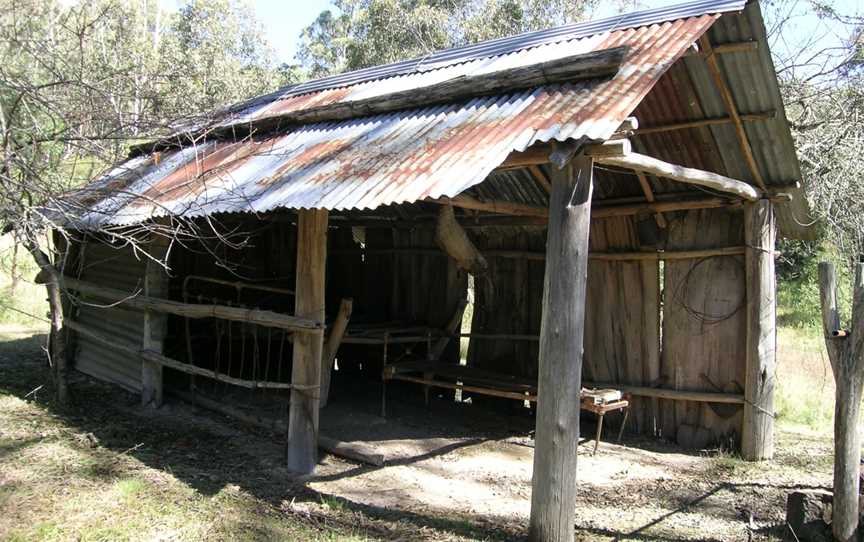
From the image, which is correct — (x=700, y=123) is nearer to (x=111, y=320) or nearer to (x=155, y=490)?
(x=155, y=490)

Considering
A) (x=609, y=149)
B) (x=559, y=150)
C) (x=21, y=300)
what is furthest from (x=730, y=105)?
(x=21, y=300)

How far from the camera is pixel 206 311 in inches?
274

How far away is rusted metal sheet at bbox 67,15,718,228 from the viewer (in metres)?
4.40

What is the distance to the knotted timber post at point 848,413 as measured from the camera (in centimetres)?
438

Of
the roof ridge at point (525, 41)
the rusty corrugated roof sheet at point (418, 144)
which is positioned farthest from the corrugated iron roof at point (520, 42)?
the rusty corrugated roof sheet at point (418, 144)

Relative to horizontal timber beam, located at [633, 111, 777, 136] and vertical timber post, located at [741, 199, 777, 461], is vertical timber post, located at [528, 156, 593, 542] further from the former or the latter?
vertical timber post, located at [741, 199, 777, 461]

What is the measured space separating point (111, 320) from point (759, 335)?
7927 millimetres

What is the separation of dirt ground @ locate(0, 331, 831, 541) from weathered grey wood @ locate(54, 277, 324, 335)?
1.24 meters

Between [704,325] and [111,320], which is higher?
[704,325]

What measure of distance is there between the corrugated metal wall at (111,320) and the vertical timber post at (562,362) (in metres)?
5.78

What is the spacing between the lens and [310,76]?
31031mm

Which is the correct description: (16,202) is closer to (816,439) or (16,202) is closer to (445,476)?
(445,476)

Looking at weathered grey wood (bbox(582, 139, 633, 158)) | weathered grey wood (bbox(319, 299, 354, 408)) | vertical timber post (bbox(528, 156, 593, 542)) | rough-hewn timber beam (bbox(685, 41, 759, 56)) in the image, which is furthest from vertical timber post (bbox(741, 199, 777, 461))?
weathered grey wood (bbox(319, 299, 354, 408))

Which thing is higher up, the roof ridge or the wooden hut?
the roof ridge
